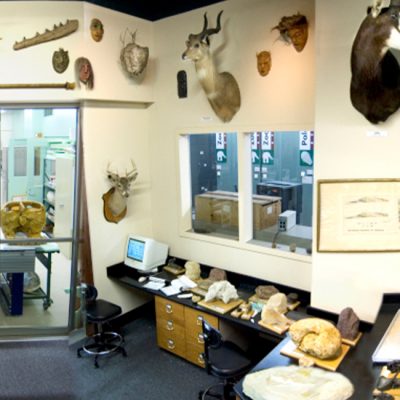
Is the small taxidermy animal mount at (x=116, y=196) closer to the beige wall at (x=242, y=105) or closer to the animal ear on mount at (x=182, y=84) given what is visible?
the beige wall at (x=242, y=105)

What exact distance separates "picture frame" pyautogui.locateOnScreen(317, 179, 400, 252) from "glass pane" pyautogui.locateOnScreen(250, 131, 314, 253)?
0.82 meters

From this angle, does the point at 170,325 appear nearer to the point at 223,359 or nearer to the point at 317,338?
the point at 223,359

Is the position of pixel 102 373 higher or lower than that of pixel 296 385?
lower

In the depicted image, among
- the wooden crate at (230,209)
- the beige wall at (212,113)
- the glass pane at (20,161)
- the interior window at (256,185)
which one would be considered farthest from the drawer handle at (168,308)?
the glass pane at (20,161)

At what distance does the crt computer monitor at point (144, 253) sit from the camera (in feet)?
14.3

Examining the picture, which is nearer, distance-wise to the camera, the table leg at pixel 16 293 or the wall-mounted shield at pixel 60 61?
the table leg at pixel 16 293

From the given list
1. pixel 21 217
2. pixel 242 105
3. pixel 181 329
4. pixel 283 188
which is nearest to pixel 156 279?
pixel 181 329

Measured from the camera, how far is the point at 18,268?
60.7 inches

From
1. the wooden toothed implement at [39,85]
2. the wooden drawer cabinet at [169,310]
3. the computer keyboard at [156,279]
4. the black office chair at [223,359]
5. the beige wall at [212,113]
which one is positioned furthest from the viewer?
the computer keyboard at [156,279]

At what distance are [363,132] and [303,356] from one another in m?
1.51

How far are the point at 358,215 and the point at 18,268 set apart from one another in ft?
7.23

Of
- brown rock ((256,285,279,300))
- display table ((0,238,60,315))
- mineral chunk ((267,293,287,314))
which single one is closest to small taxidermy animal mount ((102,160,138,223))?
brown rock ((256,285,279,300))

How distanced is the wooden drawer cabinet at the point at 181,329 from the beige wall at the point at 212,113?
0.69 meters

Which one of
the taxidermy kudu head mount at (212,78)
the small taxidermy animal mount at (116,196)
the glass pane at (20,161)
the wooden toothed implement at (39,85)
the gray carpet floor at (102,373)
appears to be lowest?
the gray carpet floor at (102,373)
